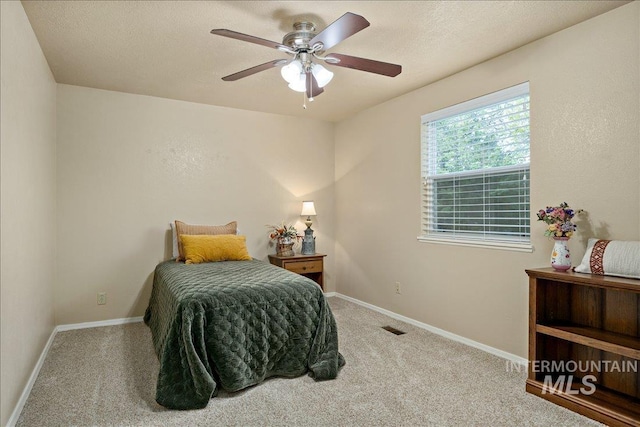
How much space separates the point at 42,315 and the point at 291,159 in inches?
121

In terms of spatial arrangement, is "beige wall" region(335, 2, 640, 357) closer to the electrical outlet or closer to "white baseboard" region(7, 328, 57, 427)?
the electrical outlet

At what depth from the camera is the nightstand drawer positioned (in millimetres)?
4402

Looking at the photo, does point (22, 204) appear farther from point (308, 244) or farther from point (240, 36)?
point (308, 244)

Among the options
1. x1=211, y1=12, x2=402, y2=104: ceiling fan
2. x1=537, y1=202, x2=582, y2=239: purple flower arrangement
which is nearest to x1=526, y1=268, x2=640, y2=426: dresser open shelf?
x1=537, y1=202, x2=582, y2=239: purple flower arrangement

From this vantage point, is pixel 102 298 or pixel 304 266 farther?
pixel 304 266

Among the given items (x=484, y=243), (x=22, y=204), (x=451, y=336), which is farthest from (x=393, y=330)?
(x=22, y=204)

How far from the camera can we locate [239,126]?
4.51 m

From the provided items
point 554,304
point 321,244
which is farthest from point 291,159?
point 554,304

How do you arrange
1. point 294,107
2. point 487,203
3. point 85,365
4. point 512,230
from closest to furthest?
point 85,365 → point 512,230 → point 487,203 → point 294,107

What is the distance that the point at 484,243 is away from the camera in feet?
10.2

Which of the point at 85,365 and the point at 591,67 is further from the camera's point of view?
the point at 85,365

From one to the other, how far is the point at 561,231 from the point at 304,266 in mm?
2804

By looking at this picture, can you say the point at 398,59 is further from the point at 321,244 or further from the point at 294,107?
the point at 321,244

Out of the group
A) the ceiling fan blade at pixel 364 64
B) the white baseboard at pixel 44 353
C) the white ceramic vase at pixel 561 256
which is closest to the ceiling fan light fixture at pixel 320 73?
the ceiling fan blade at pixel 364 64
